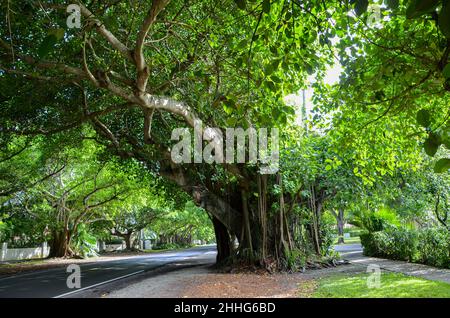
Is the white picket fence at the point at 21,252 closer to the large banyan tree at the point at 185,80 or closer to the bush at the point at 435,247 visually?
the large banyan tree at the point at 185,80

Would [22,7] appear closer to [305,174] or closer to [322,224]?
[305,174]

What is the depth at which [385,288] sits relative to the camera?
815 centimetres

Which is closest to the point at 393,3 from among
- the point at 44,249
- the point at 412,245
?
the point at 412,245

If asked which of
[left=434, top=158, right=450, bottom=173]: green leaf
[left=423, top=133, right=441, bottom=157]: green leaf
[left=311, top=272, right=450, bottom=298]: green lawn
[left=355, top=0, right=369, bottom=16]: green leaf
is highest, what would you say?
[left=355, top=0, right=369, bottom=16]: green leaf

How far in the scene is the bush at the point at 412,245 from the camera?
11.8 meters

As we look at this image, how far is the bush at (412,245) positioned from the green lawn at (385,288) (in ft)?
8.66

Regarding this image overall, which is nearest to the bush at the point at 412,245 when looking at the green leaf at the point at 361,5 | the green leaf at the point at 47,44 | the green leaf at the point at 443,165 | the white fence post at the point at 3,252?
the green leaf at the point at 443,165

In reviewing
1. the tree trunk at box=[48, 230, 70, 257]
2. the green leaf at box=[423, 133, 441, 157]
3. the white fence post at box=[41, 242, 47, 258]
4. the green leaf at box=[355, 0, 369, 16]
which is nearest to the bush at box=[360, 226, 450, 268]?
the green leaf at box=[423, 133, 441, 157]

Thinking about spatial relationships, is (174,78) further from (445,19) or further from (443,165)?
(445,19)

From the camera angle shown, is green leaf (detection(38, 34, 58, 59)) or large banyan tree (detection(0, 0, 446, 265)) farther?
large banyan tree (detection(0, 0, 446, 265))

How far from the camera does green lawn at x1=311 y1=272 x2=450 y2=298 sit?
7.33m

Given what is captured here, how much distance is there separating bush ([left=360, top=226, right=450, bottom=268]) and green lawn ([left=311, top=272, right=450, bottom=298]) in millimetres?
2639

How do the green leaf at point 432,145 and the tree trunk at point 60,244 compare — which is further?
the tree trunk at point 60,244

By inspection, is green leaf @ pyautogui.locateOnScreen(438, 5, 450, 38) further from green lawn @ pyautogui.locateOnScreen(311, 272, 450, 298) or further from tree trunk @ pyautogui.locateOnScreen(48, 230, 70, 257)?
tree trunk @ pyautogui.locateOnScreen(48, 230, 70, 257)
